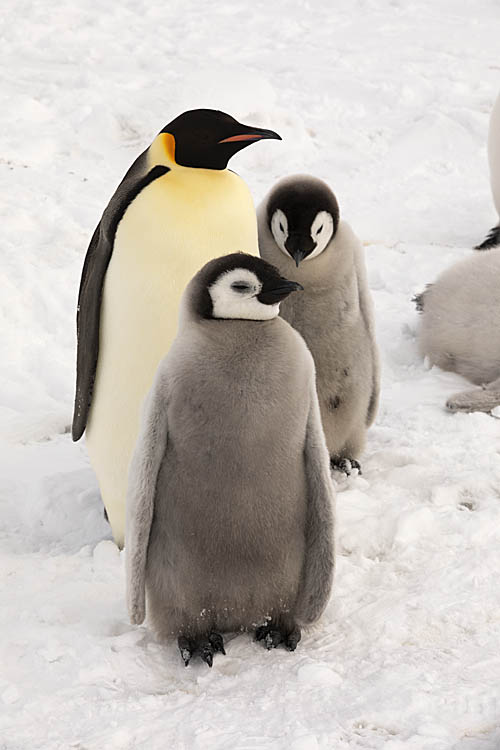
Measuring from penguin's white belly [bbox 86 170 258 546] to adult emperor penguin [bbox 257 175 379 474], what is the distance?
288 millimetres

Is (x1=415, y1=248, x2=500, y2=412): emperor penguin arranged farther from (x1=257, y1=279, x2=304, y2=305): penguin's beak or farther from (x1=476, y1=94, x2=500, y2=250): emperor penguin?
(x1=257, y1=279, x2=304, y2=305): penguin's beak

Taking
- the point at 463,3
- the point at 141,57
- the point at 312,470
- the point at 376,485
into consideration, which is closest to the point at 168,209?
the point at 312,470

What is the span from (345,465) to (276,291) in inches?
55.5

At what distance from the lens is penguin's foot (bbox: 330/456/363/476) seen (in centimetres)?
366

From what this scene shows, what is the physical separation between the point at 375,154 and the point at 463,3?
353cm

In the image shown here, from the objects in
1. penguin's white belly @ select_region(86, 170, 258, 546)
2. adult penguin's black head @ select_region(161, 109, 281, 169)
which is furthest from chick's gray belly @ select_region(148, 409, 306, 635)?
adult penguin's black head @ select_region(161, 109, 281, 169)

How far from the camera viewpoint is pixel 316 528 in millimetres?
2572

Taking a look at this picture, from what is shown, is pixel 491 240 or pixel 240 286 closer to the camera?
pixel 240 286

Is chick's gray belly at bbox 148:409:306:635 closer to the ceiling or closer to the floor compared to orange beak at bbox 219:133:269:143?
closer to the floor

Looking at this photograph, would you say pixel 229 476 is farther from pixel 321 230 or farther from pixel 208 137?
pixel 321 230

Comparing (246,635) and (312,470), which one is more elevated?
(312,470)

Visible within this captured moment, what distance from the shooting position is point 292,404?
2459 mm

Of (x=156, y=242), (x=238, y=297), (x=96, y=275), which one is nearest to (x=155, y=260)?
(x=156, y=242)

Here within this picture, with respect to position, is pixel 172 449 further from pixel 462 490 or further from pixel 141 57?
pixel 141 57
